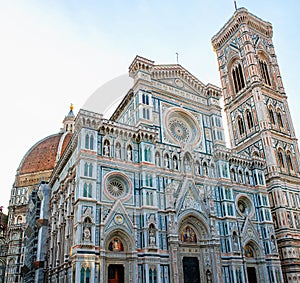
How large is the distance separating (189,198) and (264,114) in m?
15.8

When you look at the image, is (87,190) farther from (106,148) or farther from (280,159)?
(280,159)

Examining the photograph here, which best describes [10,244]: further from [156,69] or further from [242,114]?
[242,114]

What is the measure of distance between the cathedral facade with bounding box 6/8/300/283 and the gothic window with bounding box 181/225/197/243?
0.10 m

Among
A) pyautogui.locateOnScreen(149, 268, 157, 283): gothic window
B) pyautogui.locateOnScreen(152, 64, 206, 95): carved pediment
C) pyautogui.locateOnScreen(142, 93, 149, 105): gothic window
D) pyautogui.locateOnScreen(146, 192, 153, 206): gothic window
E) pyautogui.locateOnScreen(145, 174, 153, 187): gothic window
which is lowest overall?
pyautogui.locateOnScreen(149, 268, 157, 283): gothic window

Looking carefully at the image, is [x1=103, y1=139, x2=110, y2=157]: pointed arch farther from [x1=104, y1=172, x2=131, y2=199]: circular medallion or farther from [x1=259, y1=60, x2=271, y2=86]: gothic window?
[x1=259, y1=60, x2=271, y2=86]: gothic window

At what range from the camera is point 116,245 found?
22.6 meters

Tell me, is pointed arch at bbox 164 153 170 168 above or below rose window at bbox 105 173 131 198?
above

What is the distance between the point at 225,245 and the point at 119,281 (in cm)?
966

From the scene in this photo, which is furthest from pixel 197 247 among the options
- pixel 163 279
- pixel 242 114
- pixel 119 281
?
pixel 242 114

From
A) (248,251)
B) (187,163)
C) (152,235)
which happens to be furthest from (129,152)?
(248,251)

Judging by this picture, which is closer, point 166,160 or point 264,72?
point 166,160

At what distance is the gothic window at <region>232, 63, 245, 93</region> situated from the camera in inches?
1657

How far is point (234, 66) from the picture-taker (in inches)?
1726

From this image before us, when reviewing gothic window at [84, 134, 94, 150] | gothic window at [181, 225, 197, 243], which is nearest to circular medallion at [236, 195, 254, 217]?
gothic window at [181, 225, 197, 243]
